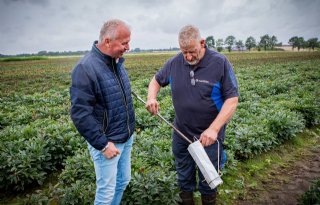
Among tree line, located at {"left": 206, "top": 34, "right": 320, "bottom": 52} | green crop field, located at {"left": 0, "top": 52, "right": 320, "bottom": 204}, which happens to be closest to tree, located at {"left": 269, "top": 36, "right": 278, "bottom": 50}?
tree line, located at {"left": 206, "top": 34, "right": 320, "bottom": 52}

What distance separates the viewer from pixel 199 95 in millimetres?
3025

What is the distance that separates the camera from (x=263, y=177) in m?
5.04

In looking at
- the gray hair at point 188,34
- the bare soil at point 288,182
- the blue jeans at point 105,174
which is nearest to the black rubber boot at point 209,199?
the bare soil at point 288,182

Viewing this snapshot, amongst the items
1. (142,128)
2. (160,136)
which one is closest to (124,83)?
(160,136)

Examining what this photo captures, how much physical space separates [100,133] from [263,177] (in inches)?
154

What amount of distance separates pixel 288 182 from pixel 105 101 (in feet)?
13.5

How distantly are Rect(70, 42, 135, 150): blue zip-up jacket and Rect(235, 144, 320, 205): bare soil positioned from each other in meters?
2.78

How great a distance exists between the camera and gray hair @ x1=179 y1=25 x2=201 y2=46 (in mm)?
2793

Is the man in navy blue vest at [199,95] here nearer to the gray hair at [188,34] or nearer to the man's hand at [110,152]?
the gray hair at [188,34]

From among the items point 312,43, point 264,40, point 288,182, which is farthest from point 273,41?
point 288,182

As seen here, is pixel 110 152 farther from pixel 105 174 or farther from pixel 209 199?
pixel 209 199

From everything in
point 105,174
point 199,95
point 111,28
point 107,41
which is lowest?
point 105,174

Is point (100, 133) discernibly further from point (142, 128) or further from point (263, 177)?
point (142, 128)

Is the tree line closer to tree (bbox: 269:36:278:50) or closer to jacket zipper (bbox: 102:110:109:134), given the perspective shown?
tree (bbox: 269:36:278:50)
